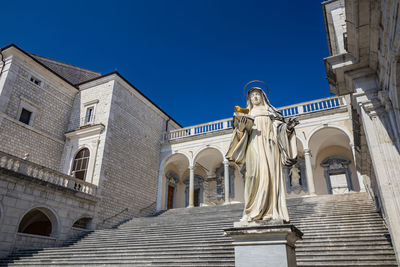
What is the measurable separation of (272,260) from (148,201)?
54.0 ft

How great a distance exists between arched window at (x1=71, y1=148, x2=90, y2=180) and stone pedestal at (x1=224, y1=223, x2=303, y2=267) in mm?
14660

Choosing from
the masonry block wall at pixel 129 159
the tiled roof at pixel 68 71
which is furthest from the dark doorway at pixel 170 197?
the tiled roof at pixel 68 71

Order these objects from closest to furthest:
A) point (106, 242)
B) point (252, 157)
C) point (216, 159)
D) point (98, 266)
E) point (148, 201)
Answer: point (252, 157)
point (98, 266)
point (106, 242)
point (148, 201)
point (216, 159)

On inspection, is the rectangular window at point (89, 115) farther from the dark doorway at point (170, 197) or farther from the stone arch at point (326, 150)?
the stone arch at point (326, 150)

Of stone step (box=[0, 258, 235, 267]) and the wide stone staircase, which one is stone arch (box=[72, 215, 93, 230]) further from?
stone step (box=[0, 258, 235, 267])

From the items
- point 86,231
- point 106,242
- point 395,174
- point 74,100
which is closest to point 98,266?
point 106,242

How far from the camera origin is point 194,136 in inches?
797

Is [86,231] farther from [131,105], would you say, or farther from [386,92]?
[386,92]

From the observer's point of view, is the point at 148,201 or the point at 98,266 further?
the point at 148,201

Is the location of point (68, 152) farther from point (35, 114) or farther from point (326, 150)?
point (326, 150)

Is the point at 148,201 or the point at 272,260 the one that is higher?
the point at 148,201

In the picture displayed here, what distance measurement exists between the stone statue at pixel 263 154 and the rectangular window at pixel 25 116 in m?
15.2

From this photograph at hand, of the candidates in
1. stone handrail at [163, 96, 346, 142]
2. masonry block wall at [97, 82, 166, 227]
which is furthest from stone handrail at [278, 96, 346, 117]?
masonry block wall at [97, 82, 166, 227]

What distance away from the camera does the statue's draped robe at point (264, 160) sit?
340 centimetres
